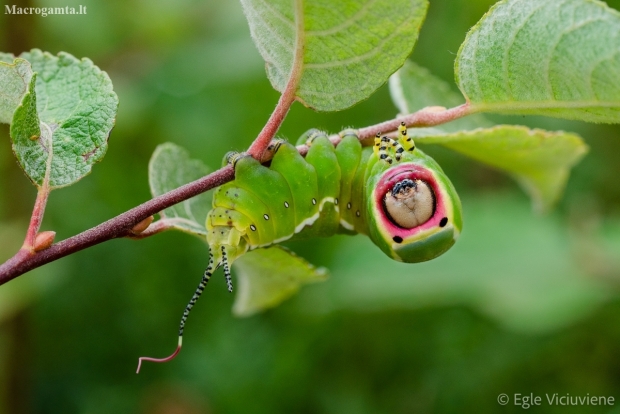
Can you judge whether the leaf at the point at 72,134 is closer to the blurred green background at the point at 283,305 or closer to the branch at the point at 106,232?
the branch at the point at 106,232

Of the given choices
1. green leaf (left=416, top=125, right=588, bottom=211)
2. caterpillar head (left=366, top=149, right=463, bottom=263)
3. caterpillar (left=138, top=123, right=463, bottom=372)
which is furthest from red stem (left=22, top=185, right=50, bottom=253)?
green leaf (left=416, top=125, right=588, bottom=211)

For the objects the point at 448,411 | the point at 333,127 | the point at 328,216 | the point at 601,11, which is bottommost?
the point at 448,411

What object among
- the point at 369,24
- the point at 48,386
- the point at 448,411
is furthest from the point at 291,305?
the point at 369,24

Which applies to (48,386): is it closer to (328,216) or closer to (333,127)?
(333,127)

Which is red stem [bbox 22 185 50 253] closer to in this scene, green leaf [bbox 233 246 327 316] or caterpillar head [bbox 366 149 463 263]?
green leaf [bbox 233 246 327 316]

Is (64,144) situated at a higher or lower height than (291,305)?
higher

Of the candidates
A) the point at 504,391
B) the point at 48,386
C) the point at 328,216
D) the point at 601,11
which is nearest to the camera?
the point at 601,11
